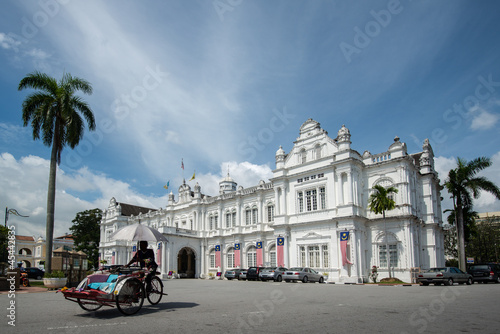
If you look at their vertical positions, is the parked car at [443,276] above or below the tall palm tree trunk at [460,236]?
below

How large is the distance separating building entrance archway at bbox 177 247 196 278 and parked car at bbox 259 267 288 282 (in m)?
17.3

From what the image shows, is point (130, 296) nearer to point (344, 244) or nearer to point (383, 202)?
point (383, 202)

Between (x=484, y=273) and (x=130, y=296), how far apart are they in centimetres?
2603

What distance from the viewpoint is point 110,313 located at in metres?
9.86

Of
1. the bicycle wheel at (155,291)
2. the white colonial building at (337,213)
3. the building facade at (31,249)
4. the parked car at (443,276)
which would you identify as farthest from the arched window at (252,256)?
the building facade at (31,249)

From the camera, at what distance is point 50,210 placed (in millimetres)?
22609

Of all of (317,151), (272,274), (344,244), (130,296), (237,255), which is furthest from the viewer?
(237,255)

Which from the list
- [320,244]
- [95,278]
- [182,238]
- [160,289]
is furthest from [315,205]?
[95,278]

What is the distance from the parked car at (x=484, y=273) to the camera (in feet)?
86.8

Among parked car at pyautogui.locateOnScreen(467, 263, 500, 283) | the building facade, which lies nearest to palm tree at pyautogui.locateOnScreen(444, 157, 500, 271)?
parked car at pyautogui.locateOnScreen(467, 263, 500, 283)

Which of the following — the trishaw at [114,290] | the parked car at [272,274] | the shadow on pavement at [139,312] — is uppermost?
the trishaw at [114,290]

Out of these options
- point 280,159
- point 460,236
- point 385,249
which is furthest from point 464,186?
point 280,159

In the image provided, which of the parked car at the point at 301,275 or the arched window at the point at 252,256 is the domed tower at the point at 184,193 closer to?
the arched window at the point at 252,256

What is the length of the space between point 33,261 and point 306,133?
7445cm
